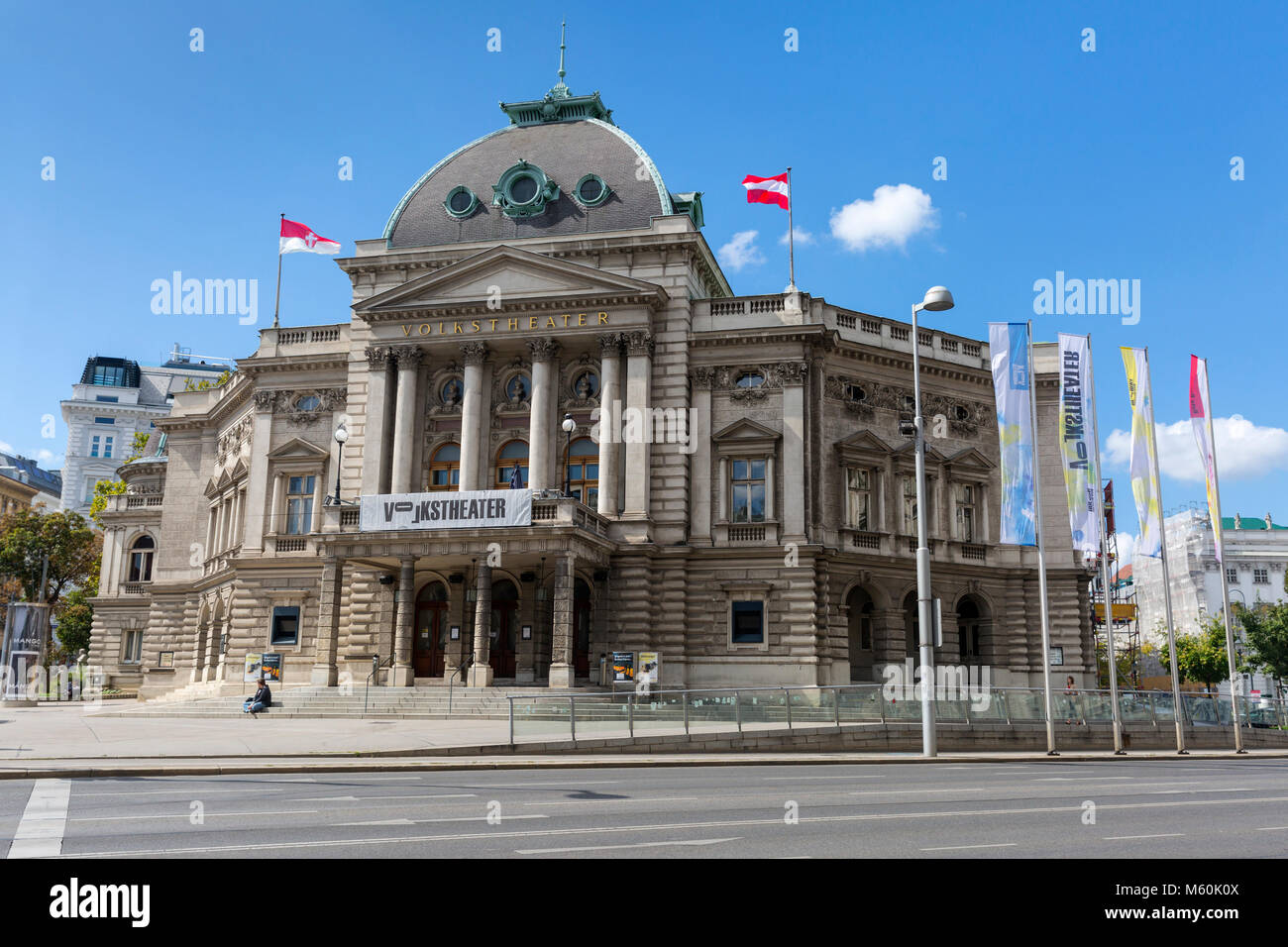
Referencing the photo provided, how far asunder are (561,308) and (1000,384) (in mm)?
19241

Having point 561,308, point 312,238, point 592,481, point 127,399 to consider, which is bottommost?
point 592,481

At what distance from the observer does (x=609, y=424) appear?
144ft

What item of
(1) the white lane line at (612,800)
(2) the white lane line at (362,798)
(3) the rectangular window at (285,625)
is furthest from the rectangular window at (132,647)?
(1) the white lane line at (612,800)

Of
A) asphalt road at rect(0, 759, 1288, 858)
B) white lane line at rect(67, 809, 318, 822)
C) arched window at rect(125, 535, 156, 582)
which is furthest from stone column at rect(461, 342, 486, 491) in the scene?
arched window at rect(125, 535, 156, 582)

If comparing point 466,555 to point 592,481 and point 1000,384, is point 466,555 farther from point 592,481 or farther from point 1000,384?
point 1000,384

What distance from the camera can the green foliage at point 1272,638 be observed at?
68.9m

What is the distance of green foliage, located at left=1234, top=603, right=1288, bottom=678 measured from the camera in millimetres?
68938

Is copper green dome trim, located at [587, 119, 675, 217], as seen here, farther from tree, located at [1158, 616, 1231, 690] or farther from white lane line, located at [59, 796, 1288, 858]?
tree, located at [1158, 616, 1231, 690]

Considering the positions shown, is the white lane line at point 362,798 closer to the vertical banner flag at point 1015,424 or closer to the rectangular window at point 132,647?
the vertical banner flag at point 1015,424

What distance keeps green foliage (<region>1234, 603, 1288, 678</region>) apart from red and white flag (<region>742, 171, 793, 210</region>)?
46563 millimetres

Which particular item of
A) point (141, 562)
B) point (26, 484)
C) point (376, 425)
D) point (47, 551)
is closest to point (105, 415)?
point (26, 484)
